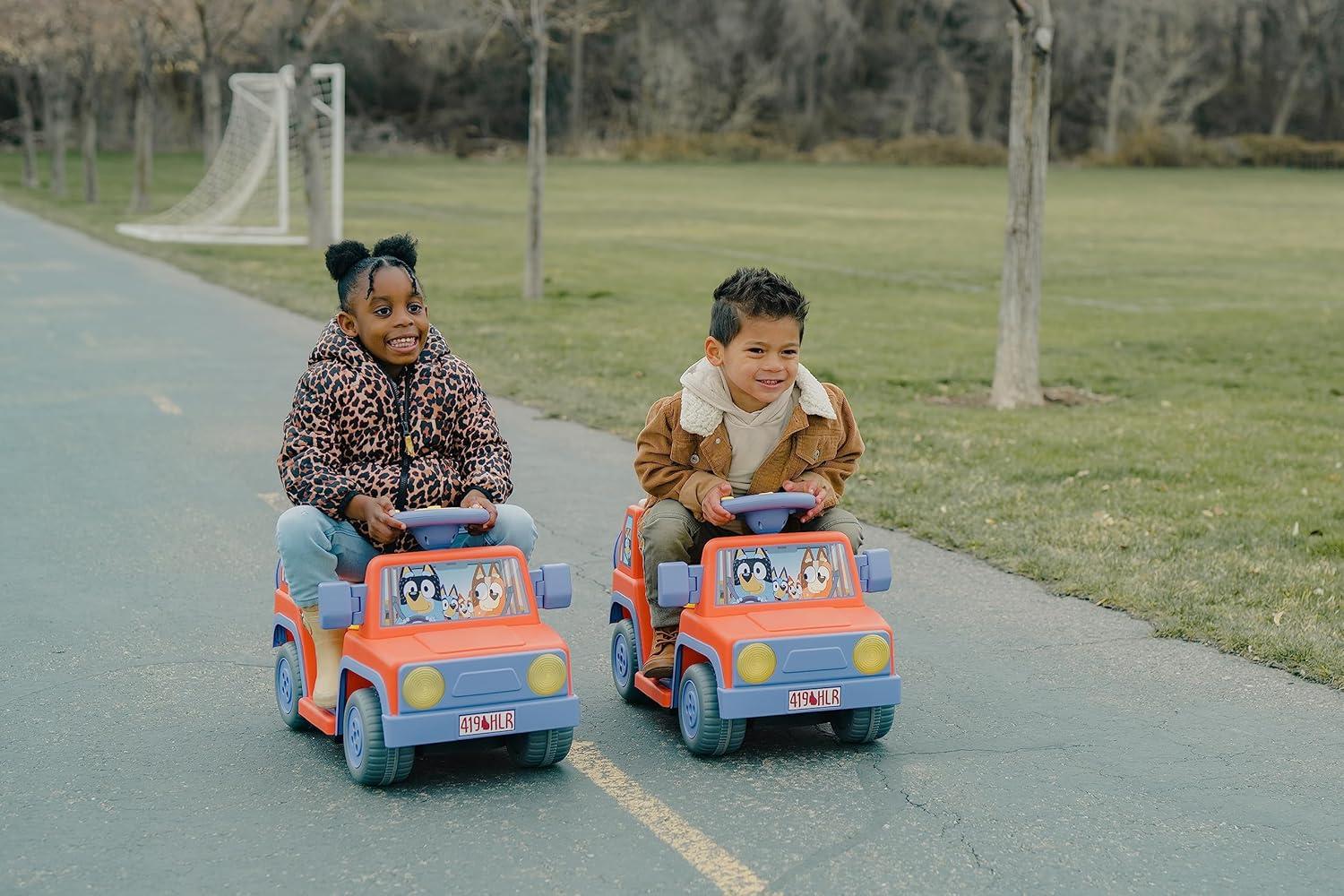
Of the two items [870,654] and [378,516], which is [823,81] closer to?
[870,654]

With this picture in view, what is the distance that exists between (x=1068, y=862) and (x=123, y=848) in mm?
2361

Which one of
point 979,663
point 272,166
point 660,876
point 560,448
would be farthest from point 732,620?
point 272,166

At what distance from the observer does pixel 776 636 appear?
477cm

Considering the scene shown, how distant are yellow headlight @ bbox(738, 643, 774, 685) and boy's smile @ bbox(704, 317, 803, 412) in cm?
79

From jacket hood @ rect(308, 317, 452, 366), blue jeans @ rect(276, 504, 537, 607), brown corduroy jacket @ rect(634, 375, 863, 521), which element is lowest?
blue jeans @ rect(276, 504, 537, 607)

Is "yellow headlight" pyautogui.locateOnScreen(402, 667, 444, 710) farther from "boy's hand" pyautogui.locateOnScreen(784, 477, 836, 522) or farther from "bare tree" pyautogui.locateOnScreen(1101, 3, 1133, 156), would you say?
"bare tree" pyautogui.locateOnScreen(1101, 3, 1133, 156)

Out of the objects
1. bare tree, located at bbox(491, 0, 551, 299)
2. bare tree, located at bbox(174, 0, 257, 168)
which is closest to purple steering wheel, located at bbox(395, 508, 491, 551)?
bare tree, located at bbox(491, 0, 551, 299)

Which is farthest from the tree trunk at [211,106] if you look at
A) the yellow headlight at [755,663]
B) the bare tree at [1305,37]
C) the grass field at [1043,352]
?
the bare tree at [1305,37]

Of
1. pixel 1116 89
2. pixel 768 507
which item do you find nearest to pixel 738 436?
pixel 768 507

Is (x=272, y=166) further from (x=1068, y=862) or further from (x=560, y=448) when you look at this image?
(x=1068, y=862)

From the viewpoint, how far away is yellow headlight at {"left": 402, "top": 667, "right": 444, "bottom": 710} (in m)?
4.42

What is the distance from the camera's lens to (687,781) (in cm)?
472

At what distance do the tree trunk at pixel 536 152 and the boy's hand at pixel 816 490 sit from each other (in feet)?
45.0

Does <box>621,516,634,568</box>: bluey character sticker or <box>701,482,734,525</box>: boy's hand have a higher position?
<box>701,482,734,525</box>: boy's hand
